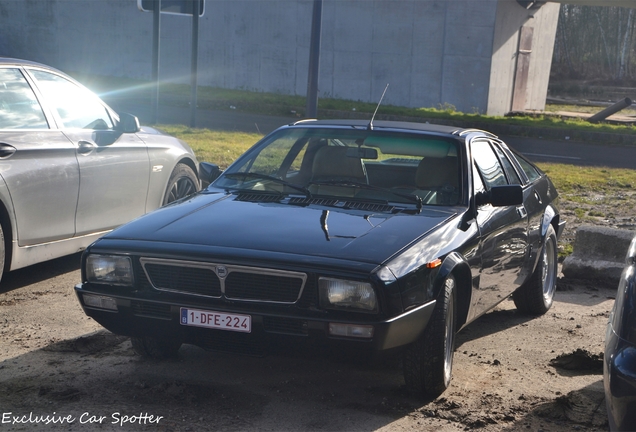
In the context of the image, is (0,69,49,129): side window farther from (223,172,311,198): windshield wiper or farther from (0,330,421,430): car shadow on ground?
(0,330,421,430): car shadow on ground

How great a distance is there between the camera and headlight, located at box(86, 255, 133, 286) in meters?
4.31

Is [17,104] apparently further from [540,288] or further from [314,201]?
[540,288]

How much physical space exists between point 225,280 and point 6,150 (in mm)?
2689

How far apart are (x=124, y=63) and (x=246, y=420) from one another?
2952 centimetres

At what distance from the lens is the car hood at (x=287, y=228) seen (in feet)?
13.5

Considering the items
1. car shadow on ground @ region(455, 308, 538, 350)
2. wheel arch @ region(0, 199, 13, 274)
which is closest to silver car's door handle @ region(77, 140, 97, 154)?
wheel arch @ region(0, 199, 13, 274)

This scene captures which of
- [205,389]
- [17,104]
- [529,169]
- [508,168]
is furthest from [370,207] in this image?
[17,104]

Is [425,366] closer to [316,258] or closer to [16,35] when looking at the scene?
[316,258]

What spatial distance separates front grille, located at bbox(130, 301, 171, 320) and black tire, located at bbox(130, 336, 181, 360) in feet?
1.66

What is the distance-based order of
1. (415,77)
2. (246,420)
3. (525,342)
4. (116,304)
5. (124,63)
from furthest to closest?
(124,63), (415,77), (525,342), (116,304), (246,420)

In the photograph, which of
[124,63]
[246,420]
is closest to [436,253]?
[246,420]

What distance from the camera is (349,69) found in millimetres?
28438

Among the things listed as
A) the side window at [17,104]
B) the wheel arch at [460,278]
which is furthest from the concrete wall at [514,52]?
the wheel arch at [460,278]

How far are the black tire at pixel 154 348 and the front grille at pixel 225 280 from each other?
0.63 meters
